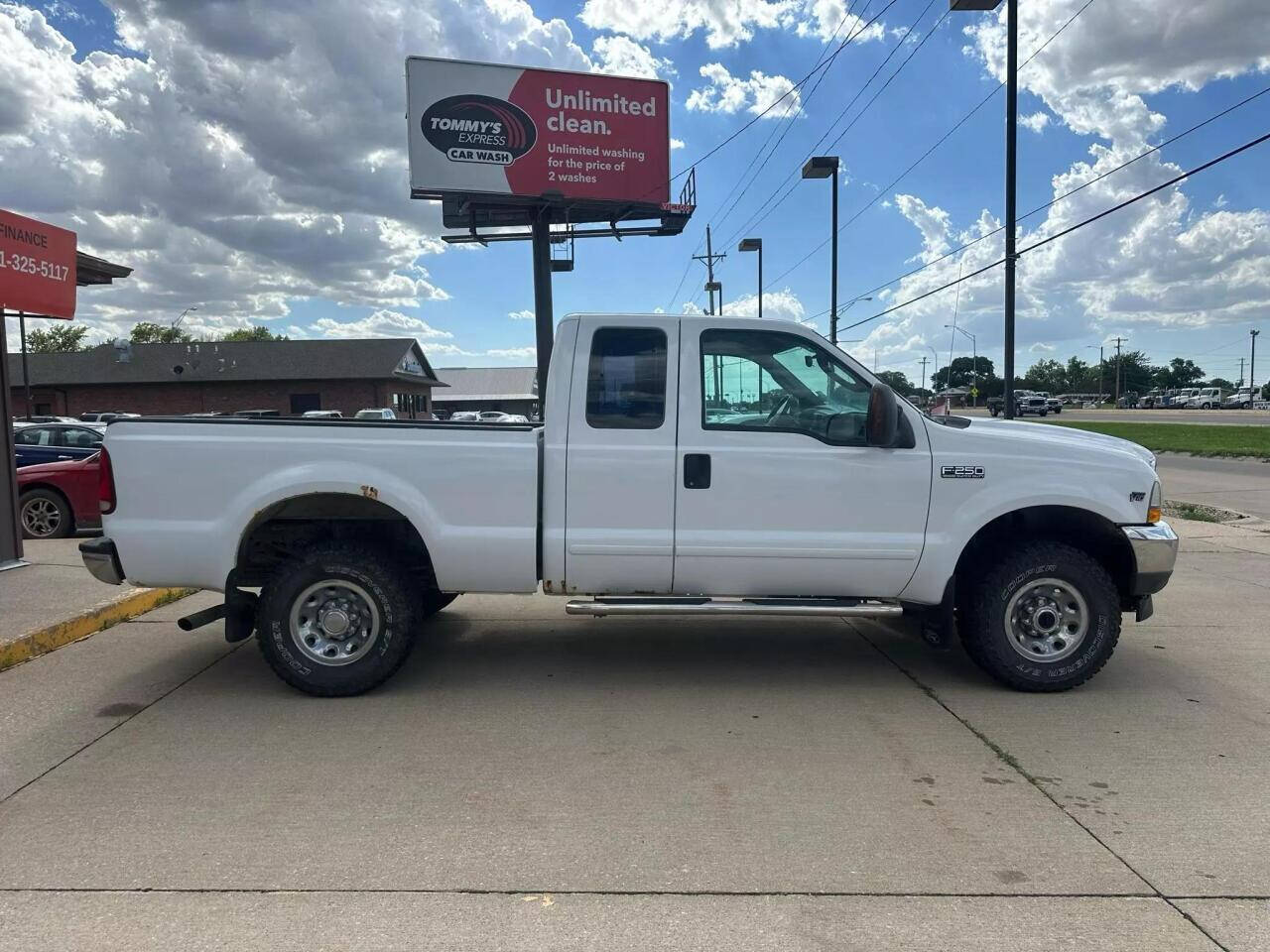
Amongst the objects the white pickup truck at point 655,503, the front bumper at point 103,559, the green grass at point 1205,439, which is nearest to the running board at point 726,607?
the white pickup truck at point 655,503

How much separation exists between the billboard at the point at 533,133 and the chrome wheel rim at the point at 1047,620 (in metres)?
23.2

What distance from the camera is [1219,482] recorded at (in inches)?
689

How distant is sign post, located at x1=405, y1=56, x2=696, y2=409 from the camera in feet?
82.3

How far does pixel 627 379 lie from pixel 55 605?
488cm

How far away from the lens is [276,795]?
3.70 meters

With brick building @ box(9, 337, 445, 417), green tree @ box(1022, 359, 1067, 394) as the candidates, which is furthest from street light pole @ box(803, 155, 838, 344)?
green tree @ box(1022, 359, 1067, 394)

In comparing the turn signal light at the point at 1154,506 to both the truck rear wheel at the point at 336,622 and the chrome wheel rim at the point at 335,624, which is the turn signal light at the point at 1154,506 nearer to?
the truck rear wheel at the point at 336,622

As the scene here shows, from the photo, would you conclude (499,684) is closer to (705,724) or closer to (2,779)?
(705,724)

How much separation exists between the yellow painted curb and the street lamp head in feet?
58.4

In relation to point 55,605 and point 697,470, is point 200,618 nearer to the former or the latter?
point 55,605

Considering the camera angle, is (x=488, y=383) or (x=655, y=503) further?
(x=488, y=383)

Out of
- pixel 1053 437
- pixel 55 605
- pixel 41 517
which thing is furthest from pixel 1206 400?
pixel 55 605

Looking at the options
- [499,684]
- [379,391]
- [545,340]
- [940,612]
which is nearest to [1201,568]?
[940,612]

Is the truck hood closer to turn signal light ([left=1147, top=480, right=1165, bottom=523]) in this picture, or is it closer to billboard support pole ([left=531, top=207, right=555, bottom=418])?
turn signal light ([left=1147, top=480, right=1165, bottom=523])
